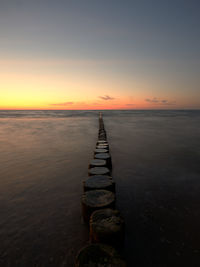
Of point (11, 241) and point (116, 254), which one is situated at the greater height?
point (116, 254)

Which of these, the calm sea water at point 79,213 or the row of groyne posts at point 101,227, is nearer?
the row of groyne posts at point 101,227

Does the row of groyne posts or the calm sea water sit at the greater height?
the row of groyne posts

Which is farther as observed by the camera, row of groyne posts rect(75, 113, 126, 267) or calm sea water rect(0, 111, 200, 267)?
calm sea water rect(0, 111, 200, 267)

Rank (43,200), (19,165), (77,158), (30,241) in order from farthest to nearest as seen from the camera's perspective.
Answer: (77,158) < (19,165) < (43,200) < (30,241)

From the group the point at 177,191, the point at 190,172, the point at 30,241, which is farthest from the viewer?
the point at 190,172

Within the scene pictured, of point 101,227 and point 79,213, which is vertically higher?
point 101,227

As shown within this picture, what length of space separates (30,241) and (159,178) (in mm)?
3700

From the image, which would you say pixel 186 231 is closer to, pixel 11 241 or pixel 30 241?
pixel 30 241

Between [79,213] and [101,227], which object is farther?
[79,213]

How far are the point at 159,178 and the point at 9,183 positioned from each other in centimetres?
430

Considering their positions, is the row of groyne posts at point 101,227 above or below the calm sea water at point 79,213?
above

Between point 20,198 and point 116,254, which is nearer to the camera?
point 116,254

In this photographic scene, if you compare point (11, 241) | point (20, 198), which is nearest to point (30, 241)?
point (11, 241)

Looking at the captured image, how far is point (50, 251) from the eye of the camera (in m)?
2.35
